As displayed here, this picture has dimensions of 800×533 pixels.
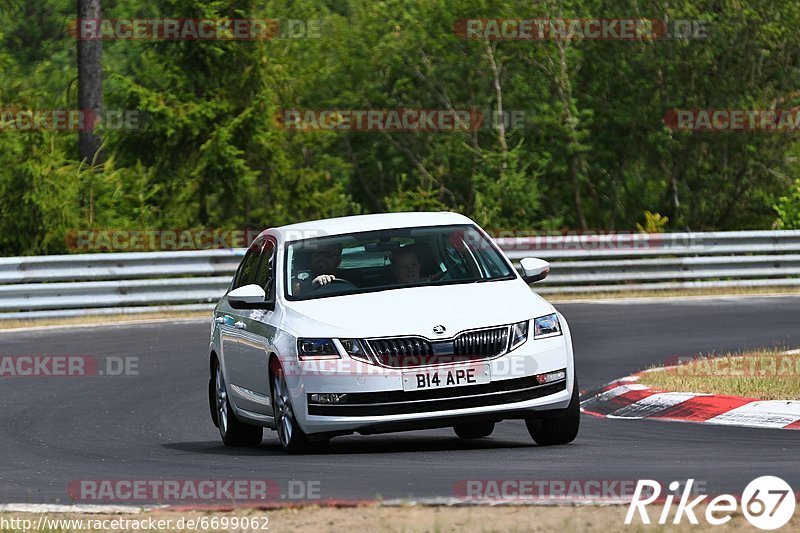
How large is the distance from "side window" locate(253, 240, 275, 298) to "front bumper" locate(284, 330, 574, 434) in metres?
1.34

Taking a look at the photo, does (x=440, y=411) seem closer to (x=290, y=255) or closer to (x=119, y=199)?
(x=290, y=255)

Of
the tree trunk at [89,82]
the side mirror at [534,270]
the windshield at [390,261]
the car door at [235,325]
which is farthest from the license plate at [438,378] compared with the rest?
the tree trunk at [89,82]

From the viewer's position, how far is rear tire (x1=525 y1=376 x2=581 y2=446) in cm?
1064

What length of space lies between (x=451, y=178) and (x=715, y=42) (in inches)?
356

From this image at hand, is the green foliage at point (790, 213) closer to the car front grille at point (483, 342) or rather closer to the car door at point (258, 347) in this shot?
the car door at point (258, 347)

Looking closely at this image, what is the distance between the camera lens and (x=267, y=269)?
1201 centimetres

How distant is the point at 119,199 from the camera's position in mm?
31047

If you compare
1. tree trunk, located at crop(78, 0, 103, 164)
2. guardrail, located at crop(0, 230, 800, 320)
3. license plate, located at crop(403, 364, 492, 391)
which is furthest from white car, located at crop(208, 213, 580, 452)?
tree trunk, located at crop(78, 0, 103, 164)

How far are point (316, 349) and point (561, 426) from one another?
5.37ft

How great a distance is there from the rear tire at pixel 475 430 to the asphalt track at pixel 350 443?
0.13 m

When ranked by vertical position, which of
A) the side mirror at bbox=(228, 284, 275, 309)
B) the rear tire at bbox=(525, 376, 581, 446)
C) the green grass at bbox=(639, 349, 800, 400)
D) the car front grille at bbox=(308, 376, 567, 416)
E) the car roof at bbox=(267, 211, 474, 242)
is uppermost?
the car roof at bbox=(267, 211, 474, 242)

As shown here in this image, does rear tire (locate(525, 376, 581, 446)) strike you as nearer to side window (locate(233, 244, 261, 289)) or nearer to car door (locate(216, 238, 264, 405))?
car door (locate(216, 238, 264, 405))

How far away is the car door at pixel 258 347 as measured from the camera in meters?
11.2

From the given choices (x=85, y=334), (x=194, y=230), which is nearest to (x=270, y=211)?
(x=194, y=230)
